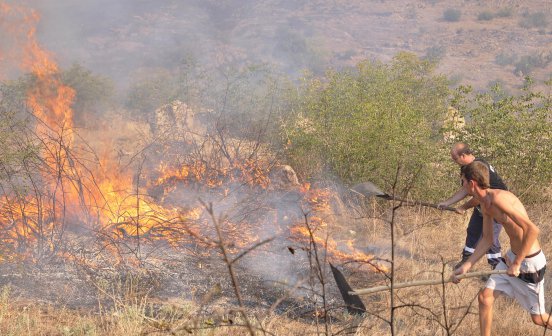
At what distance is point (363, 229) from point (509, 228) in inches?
175

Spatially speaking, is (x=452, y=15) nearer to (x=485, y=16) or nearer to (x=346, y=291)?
(x=485, y=16)

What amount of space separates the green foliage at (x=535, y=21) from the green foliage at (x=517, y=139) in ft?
120

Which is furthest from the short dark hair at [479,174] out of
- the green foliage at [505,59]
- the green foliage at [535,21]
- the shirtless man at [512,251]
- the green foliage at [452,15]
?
the green foliage at [452,15]

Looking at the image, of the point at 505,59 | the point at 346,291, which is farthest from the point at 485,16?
the point at 346,291

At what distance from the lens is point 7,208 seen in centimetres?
700

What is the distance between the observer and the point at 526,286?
13.8 ft

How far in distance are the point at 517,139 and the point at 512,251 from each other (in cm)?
481

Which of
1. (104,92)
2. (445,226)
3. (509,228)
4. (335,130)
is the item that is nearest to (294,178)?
(335,130)

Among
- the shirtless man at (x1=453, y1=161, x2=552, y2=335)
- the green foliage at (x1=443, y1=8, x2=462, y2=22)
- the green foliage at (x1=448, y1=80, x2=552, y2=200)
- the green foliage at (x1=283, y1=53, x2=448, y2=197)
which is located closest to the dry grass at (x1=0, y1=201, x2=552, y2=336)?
the shirtless man at (x1=453, y1=161, x2=552, y2=335)

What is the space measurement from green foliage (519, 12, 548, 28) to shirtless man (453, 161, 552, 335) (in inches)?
1647

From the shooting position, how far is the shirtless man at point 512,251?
4.01 m

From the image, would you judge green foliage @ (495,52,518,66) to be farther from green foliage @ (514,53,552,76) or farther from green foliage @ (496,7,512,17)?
green foliage @ (496,7,512,17)

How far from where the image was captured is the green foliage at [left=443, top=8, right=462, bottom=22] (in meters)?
42.6

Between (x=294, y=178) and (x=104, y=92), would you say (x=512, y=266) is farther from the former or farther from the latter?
(x=104, y=92)
